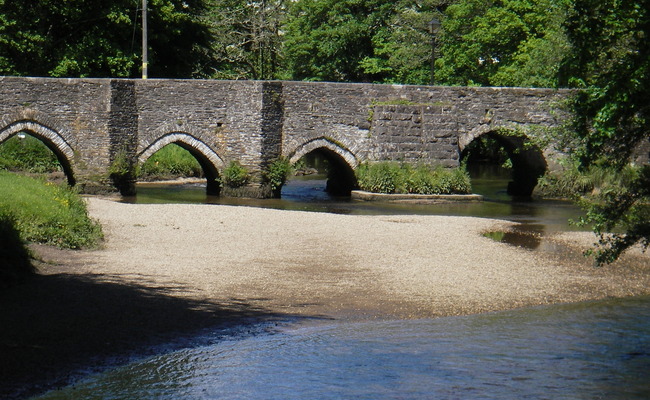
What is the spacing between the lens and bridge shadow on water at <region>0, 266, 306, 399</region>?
8.05 m

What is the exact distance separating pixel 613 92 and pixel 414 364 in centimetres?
324

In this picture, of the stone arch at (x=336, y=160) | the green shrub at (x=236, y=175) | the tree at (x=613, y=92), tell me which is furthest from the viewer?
the stone arch at (x=336, y=160)

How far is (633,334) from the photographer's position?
33.7 feet

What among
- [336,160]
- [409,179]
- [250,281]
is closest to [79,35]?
[336,160]

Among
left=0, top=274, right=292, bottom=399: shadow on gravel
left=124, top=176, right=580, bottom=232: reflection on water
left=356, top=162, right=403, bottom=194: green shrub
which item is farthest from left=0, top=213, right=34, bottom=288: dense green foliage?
left=356, top=162, right=403, bottom=194: green shrub

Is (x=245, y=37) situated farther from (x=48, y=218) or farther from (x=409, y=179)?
(x=48, y=218)

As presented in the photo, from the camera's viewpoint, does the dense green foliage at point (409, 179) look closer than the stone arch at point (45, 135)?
No

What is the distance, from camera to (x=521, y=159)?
97.8 feet

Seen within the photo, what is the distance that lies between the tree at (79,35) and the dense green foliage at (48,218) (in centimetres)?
1478

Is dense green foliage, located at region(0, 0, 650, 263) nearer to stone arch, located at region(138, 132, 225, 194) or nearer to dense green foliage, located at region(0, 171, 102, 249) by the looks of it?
stone arch, located at region(138, 132, 225, 194)

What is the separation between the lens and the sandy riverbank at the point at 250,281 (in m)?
9.13

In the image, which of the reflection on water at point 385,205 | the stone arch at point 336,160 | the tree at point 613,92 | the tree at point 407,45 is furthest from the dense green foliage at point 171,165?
the tree at point 613,92

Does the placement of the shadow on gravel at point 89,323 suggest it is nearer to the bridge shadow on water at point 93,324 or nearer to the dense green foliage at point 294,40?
the bridge shadow on water at point 93,324

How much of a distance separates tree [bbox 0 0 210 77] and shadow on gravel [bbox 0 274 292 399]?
19.6 metres
